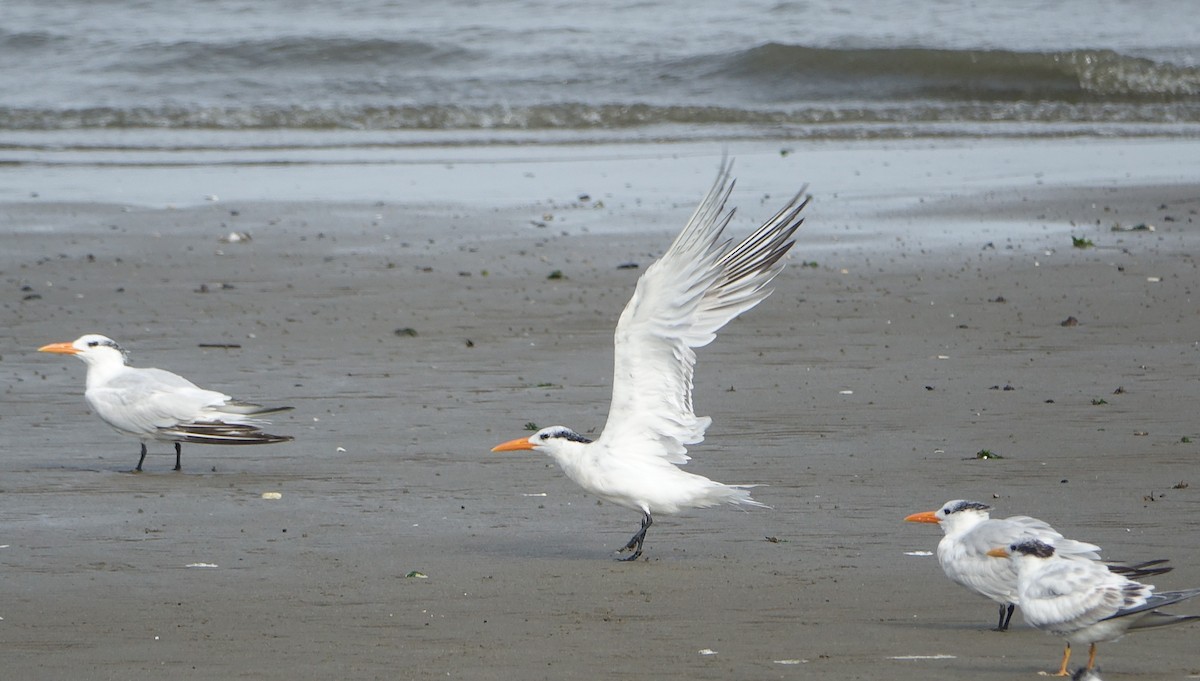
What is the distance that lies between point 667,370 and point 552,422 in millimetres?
2178

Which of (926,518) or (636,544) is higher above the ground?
(926,518)

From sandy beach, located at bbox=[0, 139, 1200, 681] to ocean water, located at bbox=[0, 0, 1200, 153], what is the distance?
5.55 meters

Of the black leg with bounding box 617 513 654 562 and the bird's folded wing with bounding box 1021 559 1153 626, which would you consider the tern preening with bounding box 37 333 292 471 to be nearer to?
the black leg with bounding box 617 513 654 562

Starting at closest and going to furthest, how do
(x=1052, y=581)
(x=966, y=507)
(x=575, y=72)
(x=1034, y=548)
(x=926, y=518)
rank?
(x=1052, y=581)
(x=1034, y=548)
(x=966, y=507)
(x=926, y=518)
(x=575, y=72)

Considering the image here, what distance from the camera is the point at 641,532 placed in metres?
6.44

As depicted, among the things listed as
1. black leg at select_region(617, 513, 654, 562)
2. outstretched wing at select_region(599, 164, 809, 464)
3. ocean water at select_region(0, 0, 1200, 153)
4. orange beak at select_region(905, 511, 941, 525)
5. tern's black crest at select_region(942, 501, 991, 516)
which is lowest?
black leg at select_region(617, 513, 654, 562)

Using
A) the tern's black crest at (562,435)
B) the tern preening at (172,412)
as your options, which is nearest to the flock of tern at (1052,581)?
the tern's black crest at (562,435)

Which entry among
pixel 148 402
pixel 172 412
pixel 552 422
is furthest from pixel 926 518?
pixel 148 402

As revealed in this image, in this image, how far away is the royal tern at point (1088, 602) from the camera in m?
4.60

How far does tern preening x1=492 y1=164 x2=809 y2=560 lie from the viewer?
6.46 metres

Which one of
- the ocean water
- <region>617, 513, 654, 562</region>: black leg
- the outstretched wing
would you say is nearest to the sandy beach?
<region>617, 513, 654, 562</region>: black leg

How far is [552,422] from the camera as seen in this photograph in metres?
8.67

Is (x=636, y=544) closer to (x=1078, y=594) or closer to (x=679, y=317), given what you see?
(x=679, y=317)

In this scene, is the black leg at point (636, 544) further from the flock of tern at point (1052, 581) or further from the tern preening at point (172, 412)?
the tern preening at point (172, 412)
